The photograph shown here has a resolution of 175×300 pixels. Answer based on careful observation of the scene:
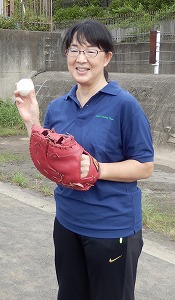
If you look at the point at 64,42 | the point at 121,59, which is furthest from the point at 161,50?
the point at 64,42

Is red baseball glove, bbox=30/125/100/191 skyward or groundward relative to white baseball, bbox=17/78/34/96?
groundward

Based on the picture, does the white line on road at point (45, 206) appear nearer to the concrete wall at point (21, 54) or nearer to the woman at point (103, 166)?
the woman at point (103, 166)

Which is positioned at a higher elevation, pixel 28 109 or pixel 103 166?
pixel 28 109

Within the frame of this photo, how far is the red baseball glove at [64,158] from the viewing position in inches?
68.4

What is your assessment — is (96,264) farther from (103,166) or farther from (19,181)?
(19,181)

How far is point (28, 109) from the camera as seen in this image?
2115 mm

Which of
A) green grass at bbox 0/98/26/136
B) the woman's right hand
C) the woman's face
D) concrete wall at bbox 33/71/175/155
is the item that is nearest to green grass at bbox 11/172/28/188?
concrete wall at bbox 33/71/175/155

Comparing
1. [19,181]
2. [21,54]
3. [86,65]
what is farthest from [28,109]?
[21,54]

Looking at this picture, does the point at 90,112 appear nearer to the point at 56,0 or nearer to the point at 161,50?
the point at 161,50

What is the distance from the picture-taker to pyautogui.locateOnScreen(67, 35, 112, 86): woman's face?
6.23 feet

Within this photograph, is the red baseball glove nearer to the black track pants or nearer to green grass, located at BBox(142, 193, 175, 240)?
the black track pants

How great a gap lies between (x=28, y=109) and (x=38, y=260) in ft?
5.71

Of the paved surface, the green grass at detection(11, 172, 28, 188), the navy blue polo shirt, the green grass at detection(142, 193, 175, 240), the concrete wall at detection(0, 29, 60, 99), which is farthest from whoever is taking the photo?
the concrete wall at detection(0, 29, 60, 99)

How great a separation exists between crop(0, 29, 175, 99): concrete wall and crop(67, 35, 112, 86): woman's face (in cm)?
1025
